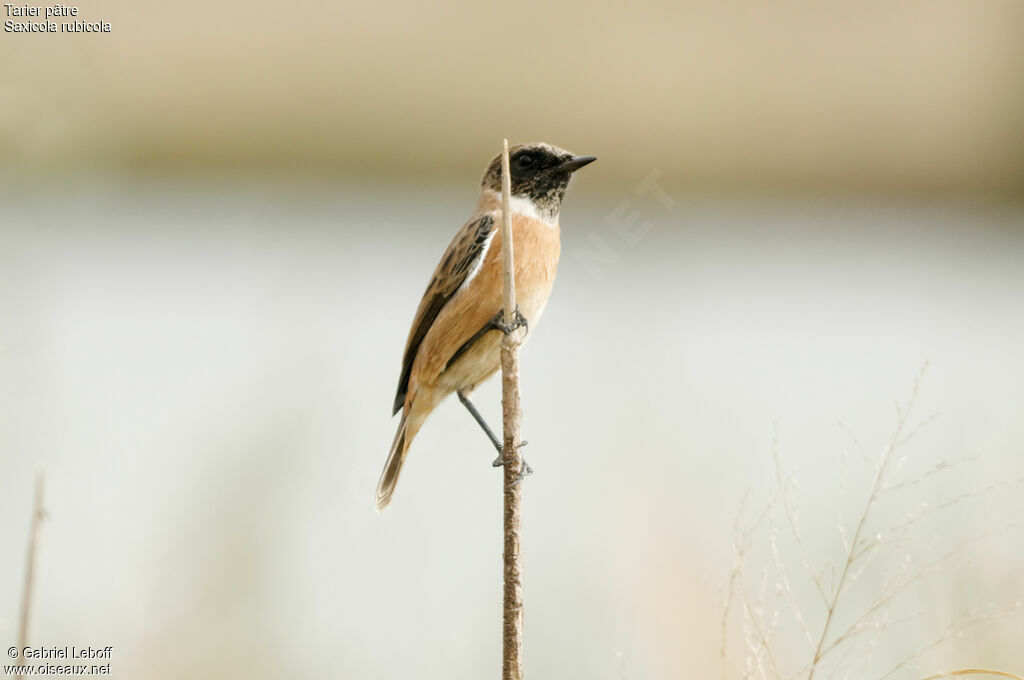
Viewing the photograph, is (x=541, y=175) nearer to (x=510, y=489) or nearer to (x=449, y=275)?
(x=449, y=275)

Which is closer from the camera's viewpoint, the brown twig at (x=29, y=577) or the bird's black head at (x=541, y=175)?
the brown twig at (x=29, y=577)

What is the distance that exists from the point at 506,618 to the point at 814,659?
0.31m

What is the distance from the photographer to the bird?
2.40m

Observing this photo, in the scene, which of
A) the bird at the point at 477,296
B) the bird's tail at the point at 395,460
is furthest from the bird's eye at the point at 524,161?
the bird's tail at the point at 395,460

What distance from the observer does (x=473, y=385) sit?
272 cm

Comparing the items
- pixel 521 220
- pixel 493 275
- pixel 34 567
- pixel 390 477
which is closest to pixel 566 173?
pixel 521 220

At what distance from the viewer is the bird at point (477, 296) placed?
2400 mm

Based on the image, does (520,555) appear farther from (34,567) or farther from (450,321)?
(450,321)

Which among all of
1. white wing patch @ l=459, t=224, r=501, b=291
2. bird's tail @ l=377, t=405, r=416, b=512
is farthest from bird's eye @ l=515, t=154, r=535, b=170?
bird's tail @ l=377, t=405, r=416, b=512

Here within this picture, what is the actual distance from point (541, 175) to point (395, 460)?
2.85ft

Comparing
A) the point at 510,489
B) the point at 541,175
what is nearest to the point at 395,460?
the point at 541,175

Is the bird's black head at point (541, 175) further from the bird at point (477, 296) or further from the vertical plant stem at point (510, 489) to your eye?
the vertical plant stem at point (510, 489)

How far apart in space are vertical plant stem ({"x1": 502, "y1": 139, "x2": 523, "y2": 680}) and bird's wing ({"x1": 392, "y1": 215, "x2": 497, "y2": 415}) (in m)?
1.23

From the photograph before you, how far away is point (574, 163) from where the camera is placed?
2512mm
